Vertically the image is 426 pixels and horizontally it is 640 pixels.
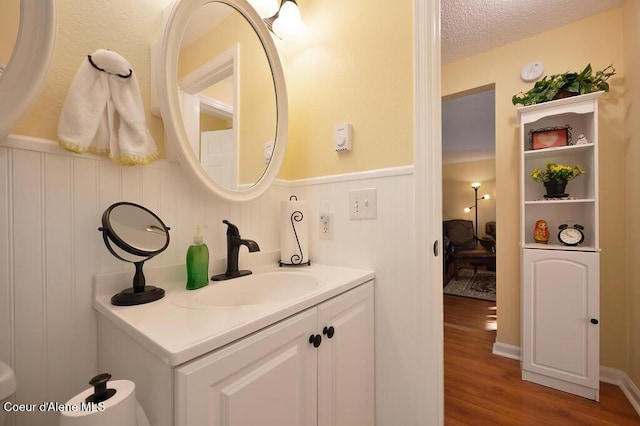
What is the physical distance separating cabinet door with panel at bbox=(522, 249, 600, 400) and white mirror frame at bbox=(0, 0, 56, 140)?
2392mm

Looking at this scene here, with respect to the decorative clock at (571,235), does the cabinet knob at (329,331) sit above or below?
below

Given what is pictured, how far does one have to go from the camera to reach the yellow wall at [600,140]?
165 cm

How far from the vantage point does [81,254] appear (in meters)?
0.68

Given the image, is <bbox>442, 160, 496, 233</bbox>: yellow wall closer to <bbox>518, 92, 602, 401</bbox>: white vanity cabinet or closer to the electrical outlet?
<bbox>518, 92, 602, 401</bbox>: white vanity cabinet

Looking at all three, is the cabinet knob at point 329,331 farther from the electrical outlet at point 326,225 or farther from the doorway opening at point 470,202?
the doorway opening at point 470,202

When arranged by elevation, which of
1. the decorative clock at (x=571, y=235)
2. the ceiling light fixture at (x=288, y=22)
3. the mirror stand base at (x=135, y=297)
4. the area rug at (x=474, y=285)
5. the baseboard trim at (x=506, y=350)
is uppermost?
the ceiling light fixture at (x=288, y=22)

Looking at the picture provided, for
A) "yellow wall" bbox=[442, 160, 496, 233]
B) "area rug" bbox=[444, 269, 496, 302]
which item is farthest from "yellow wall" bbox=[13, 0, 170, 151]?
"yellow wall" bbox=[442, 160, 496, 233]

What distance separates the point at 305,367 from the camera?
0.68 metres

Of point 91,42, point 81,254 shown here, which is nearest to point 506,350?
point 81,254

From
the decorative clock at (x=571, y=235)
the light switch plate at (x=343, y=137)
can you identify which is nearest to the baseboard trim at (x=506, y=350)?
the decorative clock at (x=571, y=235)

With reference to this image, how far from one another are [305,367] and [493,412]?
4.56 ft

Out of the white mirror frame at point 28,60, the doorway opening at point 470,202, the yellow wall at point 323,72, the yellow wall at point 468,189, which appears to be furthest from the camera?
the yellow wall at point 468,189

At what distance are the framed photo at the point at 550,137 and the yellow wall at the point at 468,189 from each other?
4485 millimetres

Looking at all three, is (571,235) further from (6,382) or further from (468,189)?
(468,189)
